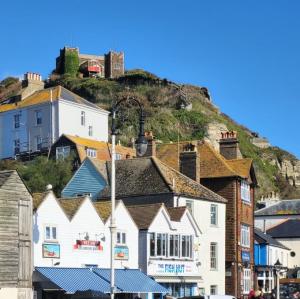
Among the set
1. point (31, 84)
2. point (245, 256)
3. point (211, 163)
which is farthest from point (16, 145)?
point (245, 256)

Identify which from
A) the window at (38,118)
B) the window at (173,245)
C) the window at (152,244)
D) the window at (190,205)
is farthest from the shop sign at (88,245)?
the window at (38,118)

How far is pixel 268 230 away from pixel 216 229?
3427 cm

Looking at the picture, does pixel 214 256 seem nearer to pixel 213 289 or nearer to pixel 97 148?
pixel 213 289

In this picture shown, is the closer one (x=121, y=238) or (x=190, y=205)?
(x=121, y=238)

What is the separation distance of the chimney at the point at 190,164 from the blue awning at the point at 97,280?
39.9ft

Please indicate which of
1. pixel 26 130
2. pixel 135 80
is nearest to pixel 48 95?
pixel 26 130

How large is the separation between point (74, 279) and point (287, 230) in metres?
49.0

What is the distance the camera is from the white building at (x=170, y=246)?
5106 cm

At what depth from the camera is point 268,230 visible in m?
91.3

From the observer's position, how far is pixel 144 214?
51.8m

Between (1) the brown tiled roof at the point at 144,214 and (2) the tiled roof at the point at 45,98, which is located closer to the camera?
(1) the brown tiled roof at the point at 144,214

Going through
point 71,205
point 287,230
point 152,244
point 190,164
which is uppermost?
point 190,164

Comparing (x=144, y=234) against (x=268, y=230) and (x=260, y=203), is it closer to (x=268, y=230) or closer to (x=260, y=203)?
(x=268, y=230)

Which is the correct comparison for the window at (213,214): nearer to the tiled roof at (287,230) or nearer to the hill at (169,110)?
the tiled roof at (287,230)
